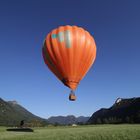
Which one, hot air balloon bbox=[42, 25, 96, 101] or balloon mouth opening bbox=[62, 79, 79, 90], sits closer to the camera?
balloon mouth opening bbox=[62, 79, 79, 90]

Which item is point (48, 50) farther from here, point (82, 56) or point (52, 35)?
point (82, 56)

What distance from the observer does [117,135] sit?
4516cm

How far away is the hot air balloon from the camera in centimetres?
4347

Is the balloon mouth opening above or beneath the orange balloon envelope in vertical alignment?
beneath

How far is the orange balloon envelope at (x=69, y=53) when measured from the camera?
4350cm

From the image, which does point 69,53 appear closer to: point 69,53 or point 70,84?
point 69,53

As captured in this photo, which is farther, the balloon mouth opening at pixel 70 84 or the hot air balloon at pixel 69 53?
the hot air balloon at pixel 69 53

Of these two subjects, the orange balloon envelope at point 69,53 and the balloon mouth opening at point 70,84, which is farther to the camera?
the orange balloon envelope at point 69,53

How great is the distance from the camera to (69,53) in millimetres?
43781

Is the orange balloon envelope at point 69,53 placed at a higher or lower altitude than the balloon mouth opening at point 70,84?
higher

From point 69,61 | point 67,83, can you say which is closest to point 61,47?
point 69,61

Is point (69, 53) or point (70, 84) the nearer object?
point (70, 84)

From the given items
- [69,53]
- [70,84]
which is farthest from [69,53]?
[70,84]

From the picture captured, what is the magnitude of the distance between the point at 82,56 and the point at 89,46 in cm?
232
